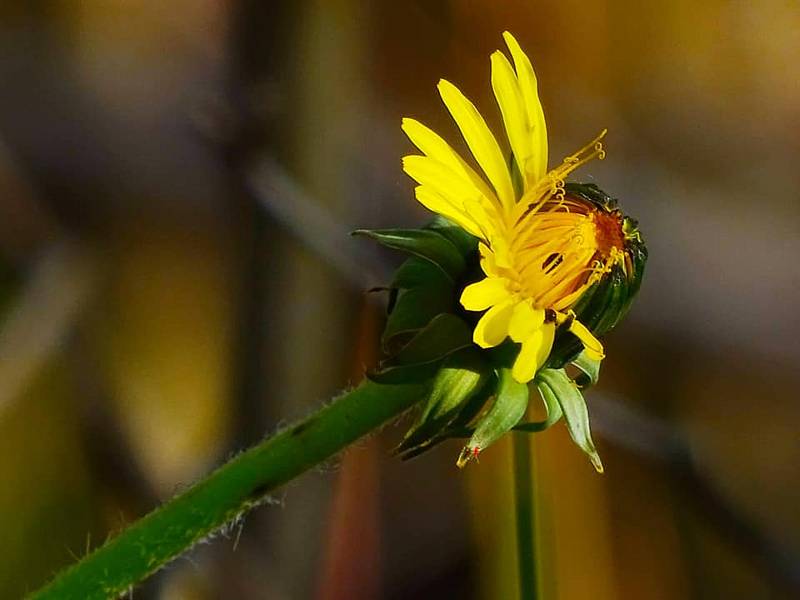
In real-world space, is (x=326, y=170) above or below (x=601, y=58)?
below

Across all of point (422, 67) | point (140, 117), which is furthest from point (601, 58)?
point (140, 117)

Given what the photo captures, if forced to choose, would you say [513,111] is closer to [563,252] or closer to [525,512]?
[563,252]

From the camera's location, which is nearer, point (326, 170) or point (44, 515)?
point (44, 515)

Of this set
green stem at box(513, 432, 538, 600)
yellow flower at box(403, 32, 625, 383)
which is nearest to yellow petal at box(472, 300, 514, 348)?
yellow flower at box(403, 32, 625, 383)

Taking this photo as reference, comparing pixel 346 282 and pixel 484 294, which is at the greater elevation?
pixel 484 294

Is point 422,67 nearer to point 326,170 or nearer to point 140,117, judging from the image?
point 326,170

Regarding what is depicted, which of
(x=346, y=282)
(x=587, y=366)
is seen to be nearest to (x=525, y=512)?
(x=346, y=282)

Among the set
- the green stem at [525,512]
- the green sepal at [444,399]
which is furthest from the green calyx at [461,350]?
the green stem at [525,512]
